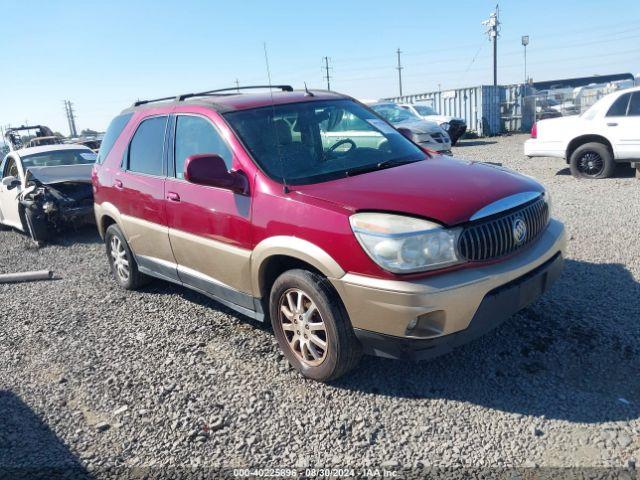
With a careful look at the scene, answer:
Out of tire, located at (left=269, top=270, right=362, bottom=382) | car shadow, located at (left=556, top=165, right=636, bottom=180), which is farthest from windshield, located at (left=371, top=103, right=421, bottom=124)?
tire, located at (left=269, top=270, right=362, bottom=382)

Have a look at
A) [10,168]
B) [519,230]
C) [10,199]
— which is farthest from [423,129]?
[519,230]

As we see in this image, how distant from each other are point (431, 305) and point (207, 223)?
188 cm

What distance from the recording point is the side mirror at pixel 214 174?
3.59 metres

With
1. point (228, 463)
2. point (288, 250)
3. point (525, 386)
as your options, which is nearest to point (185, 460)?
point (228, 463)

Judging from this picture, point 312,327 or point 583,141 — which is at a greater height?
point 583,141

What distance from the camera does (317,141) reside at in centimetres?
415

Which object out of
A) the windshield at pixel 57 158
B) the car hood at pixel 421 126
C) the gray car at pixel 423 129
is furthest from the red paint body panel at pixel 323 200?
the car hood at pixel 421 126

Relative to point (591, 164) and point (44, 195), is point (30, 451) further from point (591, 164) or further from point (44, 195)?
point (591, 164)

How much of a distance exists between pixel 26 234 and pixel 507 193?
29.9 feet

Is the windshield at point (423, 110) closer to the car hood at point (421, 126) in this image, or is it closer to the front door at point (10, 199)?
the car hood at point (421, 126)

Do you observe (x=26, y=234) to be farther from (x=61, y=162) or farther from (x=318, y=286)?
(x=318, y=286)

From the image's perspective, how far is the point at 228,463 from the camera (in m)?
2.91

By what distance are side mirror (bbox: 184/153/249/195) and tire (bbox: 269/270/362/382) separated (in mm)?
712

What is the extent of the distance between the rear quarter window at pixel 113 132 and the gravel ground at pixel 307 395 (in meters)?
1.70
